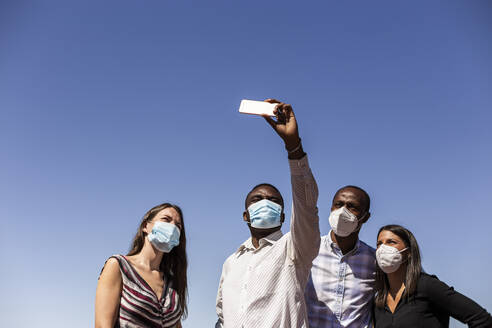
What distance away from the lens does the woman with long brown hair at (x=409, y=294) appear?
19.7 ft

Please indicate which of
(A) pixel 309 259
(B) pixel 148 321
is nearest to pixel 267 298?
(A) pixel 309 259

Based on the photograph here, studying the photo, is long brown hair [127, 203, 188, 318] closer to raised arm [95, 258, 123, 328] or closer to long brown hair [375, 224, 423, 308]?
raised arm [95, 258, 123, 328]

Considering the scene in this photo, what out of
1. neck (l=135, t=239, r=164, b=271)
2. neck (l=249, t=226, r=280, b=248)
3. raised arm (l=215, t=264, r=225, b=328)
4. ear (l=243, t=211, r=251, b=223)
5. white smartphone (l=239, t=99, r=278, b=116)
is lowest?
raised arm (l=215, t=264, r=225, b=328)

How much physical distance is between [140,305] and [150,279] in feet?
1.50

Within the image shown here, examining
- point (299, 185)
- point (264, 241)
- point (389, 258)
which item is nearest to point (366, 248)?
point (389, 258)

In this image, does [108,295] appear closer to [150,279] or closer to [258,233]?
[150,279]

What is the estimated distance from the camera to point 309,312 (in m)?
6.16

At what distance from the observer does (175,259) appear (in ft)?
22.6

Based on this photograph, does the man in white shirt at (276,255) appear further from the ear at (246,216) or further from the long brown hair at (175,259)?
the long brown hair at (175,259)

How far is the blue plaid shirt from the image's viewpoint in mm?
6086

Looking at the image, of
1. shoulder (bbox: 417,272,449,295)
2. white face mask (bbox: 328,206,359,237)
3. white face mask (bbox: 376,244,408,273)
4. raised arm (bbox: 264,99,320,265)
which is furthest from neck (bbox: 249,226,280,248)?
shoulder (bbox: 417,272,449,295)

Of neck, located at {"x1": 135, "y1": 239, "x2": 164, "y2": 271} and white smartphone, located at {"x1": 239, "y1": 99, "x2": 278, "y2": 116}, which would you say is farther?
neck, located at {"x1": 135, "y1": 239, "x2": 164, "y2": 271}

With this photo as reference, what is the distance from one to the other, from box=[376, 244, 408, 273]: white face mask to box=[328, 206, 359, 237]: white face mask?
0.56 meters

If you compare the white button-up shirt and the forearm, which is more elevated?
the forearm
